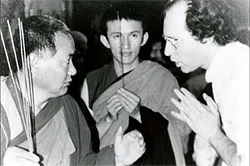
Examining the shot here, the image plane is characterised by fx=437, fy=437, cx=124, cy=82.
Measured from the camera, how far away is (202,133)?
4.23ft

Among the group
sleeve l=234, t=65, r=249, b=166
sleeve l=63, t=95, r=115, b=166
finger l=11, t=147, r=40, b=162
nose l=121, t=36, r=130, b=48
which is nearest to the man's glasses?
nose l=121, t=36, r=130, b=48

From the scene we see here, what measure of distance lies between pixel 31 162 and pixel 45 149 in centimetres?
6

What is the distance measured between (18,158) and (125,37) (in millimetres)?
484

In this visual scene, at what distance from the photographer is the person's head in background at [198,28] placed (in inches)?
50.4

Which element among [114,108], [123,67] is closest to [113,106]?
[114,108]

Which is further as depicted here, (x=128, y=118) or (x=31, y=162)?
(x=128, y=118)

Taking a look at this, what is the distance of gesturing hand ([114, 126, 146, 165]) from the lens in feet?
4.37

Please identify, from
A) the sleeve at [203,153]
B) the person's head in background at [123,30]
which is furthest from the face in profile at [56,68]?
the sleeve at [203,153]

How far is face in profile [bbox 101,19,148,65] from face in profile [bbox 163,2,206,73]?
83 mm

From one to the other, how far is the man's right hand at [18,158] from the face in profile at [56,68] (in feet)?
0.60

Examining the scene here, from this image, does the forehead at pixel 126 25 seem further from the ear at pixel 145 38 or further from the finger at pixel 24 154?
the finger at pixel 24 154

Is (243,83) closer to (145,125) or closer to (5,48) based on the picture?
(145,125)

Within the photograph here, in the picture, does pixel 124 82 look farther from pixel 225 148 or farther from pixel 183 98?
pixel 225 148

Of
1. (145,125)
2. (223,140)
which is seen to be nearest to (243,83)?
(223,140)
